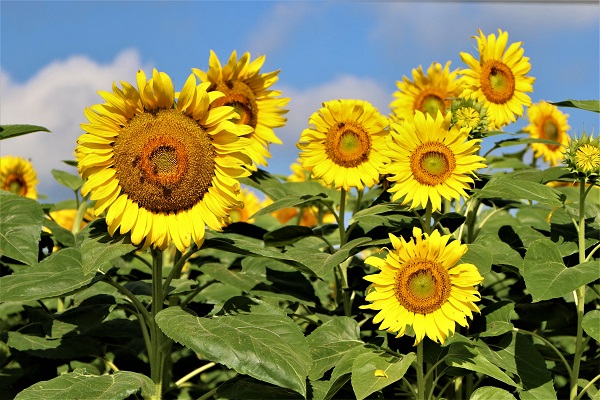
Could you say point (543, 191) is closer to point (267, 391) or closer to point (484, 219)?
point (484, 219)

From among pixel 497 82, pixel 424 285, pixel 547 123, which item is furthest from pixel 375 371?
pixel 547 123

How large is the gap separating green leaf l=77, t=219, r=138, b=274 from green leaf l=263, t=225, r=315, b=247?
2.25ft

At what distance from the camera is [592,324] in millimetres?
2736

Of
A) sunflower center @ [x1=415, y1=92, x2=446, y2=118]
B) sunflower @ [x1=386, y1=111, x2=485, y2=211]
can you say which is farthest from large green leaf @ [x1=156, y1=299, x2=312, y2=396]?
sunflower center @ [x1=415, y1=92, x2=446, y2=118]

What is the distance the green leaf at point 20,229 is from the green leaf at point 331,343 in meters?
0.99

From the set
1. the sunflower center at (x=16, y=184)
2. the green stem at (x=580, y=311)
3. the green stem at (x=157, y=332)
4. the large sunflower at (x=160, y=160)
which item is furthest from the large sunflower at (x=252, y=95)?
the sunflower center at (x=16, y=184)

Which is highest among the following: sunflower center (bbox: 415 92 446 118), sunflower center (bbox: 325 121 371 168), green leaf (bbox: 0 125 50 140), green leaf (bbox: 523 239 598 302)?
sunflower center (bbox: 415 92 446 118)

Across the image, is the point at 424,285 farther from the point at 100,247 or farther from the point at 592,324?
the point at 100,247

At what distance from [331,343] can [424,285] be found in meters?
0.43

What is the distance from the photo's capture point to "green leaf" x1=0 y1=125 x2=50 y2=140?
10.7 ft

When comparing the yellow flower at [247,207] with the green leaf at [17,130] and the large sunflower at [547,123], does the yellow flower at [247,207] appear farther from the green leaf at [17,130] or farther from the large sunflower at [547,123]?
the green leaf at [17,130]

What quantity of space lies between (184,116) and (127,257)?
1.36m

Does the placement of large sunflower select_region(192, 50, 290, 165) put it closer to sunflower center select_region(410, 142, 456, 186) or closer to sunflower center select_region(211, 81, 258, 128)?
sunflower center select_region(211, 81, 258, 128)

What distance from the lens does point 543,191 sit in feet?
9.34
